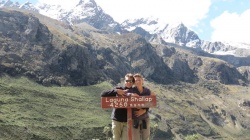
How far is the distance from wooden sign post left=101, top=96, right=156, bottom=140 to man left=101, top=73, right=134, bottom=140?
1.37 feet

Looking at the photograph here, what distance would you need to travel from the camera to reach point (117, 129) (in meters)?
18.0

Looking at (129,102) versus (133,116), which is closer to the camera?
(129,102)

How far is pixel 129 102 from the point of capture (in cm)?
1700

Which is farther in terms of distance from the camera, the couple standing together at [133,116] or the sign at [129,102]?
the couple standing together at [133,116]

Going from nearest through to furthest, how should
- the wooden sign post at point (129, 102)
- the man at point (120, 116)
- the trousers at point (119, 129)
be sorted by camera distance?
the wooden sign post at point (129, 102), the man at point (120, 116), the trousers at point (119, 129)

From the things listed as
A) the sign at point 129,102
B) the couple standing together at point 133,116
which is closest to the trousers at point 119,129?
the couple standing together at point 133,116

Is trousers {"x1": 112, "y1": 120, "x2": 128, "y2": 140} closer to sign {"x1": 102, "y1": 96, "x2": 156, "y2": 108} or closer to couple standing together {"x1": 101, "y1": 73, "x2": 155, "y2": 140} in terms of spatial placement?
couple standing together {"x1": 101, "y1": 73, "x2": 155, "y2": 140}

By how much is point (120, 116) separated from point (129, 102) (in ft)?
3.89

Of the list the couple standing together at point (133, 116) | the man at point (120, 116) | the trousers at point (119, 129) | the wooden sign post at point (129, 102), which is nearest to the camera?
the wooden sign post at point (129, 102)

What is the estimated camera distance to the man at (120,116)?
17.5 m

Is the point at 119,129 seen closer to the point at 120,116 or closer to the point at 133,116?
the point at 120,116

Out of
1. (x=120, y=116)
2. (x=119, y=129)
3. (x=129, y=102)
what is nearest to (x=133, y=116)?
(x=120, y=116)

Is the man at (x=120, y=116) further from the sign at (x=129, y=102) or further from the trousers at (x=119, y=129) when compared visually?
the sign at (x=129, y=102)

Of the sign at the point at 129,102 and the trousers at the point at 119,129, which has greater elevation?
the sign at the point at 129,102
